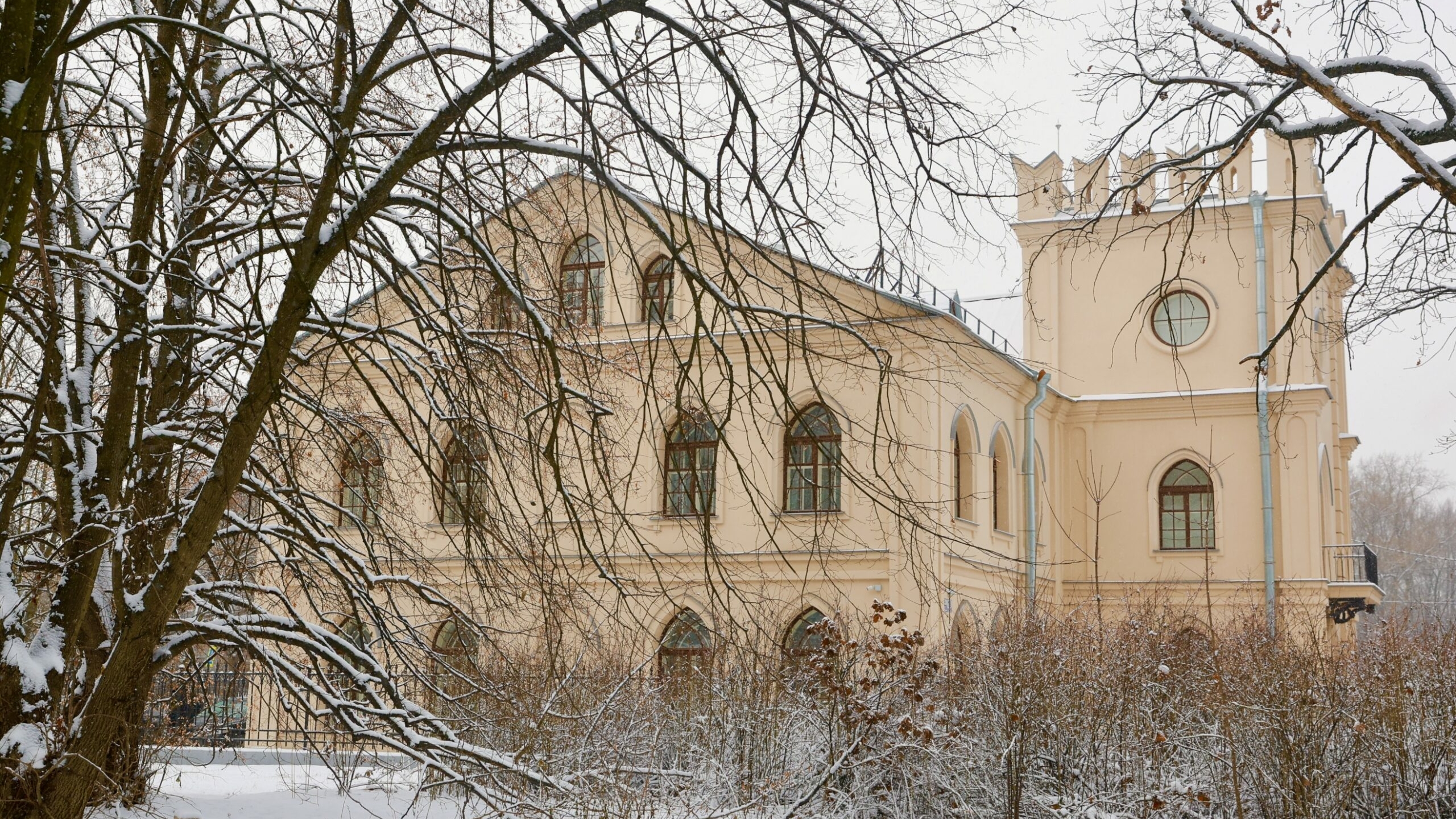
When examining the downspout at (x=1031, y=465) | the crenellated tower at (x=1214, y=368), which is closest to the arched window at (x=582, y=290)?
the downspout at (x=1031, y=465)

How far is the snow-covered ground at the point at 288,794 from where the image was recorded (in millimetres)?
9992

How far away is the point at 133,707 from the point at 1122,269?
22834 millimetres

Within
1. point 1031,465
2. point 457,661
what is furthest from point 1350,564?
point 457,661

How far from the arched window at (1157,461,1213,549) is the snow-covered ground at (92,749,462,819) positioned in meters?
16.5

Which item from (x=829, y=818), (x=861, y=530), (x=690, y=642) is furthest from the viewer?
(x=690, y=642)

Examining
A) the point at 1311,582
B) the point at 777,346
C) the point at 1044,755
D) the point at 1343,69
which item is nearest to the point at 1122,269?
the point at 1311,582

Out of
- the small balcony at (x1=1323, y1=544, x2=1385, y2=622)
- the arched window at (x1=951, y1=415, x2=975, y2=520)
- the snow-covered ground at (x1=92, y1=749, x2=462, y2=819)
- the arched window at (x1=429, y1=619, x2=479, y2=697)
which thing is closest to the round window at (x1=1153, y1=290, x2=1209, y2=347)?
the small balcony at (x1=1323, y1=544, x2=1385, y2=622)

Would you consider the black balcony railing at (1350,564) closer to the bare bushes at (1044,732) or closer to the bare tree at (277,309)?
the bare bushes at (1044,732)

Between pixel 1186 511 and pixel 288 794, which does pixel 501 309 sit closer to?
pixel 288 794

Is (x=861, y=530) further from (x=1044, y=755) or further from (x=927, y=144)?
(x=927, y=144)

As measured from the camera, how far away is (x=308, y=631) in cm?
750

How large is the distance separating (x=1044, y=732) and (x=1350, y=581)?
17.5 meters

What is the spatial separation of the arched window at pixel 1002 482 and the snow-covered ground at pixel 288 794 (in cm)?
1197

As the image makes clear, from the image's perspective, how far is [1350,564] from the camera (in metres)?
26.5
